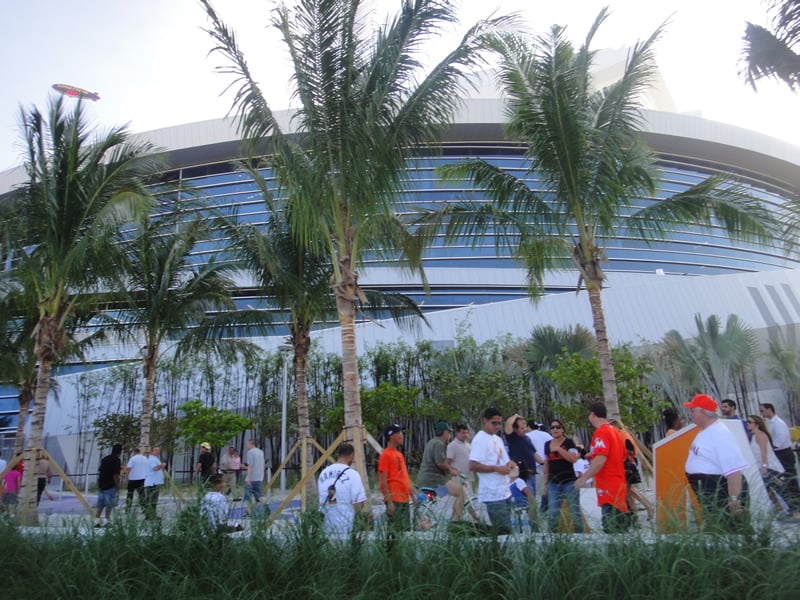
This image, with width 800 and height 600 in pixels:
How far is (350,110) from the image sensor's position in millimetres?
9320

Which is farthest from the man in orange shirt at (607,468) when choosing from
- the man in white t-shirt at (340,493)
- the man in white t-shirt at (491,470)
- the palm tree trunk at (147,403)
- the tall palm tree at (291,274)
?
the palm tree trunk at (147,403)

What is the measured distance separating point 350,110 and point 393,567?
273 inches

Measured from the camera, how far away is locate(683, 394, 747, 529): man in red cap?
4.77m

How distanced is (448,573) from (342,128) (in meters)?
6.91

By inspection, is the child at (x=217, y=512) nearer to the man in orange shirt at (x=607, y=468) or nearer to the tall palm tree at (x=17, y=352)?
the man in orange shirt at (x=607, y=468)

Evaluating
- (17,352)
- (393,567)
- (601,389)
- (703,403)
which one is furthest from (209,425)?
(703,403)

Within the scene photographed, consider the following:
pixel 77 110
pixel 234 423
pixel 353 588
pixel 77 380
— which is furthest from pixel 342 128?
pixel 77 380

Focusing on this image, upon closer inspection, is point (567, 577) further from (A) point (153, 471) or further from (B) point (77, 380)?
(B) point (77, 380)

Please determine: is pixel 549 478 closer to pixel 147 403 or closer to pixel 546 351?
pixel 147 403

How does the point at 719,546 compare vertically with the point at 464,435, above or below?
below

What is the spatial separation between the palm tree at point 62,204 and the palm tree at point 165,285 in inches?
112

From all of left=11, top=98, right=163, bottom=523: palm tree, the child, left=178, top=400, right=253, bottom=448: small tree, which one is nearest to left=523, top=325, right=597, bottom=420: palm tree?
left=178, top=400, right=253, bottom=448: small tree

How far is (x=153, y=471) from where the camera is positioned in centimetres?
1183

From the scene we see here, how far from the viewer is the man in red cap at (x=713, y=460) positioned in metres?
4.77
